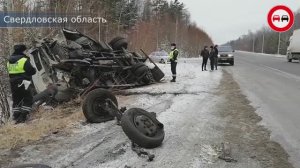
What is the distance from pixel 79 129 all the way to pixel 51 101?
13.7 feet

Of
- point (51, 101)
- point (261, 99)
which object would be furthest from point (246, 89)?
point (51, 101)

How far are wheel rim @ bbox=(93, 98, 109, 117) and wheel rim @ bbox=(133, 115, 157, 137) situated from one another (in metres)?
1.59

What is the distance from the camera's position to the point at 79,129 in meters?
7.16

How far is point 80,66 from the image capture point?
1163 cm

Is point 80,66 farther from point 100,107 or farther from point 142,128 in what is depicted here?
point 142,128

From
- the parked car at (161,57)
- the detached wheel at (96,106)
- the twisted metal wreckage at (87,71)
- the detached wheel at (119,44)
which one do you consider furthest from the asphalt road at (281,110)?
the parked car at (161,57)

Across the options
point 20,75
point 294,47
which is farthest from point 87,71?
point 294,47

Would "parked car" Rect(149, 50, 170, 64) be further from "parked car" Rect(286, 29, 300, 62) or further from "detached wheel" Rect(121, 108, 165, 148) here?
"detached wheel" Rect(121, 108, 165, 148)

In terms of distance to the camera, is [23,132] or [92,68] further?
[92,68]

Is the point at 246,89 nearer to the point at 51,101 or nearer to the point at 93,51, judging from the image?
the point at 93,51

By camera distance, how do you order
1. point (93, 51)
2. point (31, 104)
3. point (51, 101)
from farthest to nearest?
point (93, 51) < point (51, 101) < point (31, 104)

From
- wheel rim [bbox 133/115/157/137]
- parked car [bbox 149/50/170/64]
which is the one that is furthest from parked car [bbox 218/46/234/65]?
wheel rim [bbox 133/115/157/137]

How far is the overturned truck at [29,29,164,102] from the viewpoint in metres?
11.4

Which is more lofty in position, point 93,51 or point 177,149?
point 93,51
